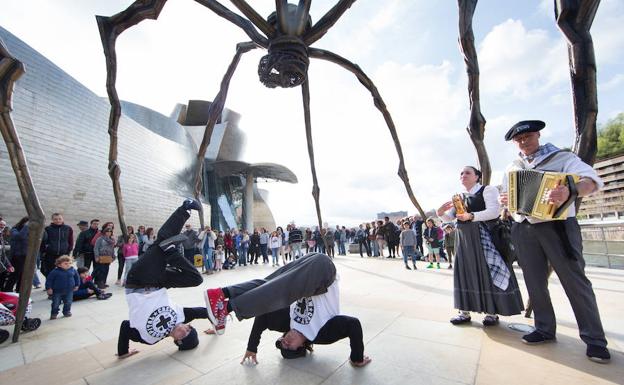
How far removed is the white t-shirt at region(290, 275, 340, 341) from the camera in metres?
2.24

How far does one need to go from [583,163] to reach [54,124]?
1761 cm

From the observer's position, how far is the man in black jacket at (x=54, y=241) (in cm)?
590

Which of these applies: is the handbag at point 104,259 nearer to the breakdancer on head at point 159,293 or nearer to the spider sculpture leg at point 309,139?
the breakdancer on head at point 159,293

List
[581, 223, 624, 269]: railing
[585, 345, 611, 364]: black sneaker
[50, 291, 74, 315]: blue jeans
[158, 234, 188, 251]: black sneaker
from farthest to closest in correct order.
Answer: [581, 223, 624, 269]: railing < [50, 291, 74, 315]: blue jeans < [158, 234, 188, 251]: black sneaker < [585, 345, 611, 364]: black sneaker

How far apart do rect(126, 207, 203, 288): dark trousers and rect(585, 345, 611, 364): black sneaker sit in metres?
3.26

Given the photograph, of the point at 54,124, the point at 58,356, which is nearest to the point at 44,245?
the point at 58,356

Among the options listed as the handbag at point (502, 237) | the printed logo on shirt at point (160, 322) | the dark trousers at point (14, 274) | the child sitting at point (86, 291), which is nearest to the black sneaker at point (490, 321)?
the handbag at point (502, 237)

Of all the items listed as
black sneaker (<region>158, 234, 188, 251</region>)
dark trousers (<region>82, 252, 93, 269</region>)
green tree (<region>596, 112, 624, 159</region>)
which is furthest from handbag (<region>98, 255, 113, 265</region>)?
green tree (<region>596, 112, 624, 159</region>)

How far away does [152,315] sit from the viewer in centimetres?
261

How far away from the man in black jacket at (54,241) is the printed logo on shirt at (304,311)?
6.14 meters

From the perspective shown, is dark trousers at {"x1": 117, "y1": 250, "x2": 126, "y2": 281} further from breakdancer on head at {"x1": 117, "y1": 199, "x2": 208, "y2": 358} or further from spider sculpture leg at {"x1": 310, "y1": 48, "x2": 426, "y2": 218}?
spider sculpture leg at {"x1": 310, "y1": 48, "x2": 426, "y2": 218}

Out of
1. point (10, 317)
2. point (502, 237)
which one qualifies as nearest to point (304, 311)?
point (502, 237)

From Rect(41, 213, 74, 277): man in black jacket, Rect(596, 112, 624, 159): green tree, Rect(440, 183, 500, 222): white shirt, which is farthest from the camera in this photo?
Rect(596, 112, 624, 159): green tree

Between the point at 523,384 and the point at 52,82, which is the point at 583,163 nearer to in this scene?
the point at 523,384
